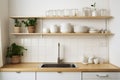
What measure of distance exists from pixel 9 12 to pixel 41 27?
0.66 meters

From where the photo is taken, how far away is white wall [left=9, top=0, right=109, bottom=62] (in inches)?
134

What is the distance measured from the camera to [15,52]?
3303mm

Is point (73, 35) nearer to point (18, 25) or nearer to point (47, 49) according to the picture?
point (47, 49)

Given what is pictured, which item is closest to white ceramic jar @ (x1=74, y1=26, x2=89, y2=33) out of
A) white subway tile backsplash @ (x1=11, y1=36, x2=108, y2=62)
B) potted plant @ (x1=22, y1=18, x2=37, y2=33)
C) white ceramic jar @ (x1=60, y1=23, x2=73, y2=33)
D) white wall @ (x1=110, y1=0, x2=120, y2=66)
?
white ceramic jar @ (x1=60, y1=23, x2=73, y2=33)

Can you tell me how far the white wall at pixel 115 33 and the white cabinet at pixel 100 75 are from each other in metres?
0.20

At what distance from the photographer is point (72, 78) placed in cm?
280

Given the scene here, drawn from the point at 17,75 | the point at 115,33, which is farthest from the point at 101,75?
the point at 17,75

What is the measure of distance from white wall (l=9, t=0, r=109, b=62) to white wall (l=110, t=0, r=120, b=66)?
230mm

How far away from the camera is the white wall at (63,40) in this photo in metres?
3.41

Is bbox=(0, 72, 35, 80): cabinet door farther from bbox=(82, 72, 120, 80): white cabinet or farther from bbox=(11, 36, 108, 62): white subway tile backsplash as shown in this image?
bbox=(82, 72, 120, 80): white cabinet

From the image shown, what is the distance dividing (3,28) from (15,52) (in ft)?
1.60

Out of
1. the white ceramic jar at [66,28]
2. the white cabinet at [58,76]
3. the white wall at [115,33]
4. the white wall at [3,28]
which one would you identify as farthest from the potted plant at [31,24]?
the white wall at [115,33]

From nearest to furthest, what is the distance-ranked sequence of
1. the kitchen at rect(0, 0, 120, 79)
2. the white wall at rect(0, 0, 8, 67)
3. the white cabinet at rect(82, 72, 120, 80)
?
the white cabinet at rect(82, 72, 120, 80) → the white wall at rect(0, 0, 8, 67) → the kitchen at rect(0, 0, 120, 79)

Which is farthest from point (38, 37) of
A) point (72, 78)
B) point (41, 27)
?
point (72, 78)
